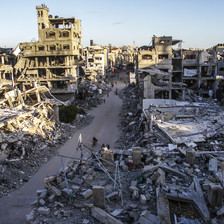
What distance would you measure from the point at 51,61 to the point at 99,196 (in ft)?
121

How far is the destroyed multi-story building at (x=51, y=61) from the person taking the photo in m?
38.9

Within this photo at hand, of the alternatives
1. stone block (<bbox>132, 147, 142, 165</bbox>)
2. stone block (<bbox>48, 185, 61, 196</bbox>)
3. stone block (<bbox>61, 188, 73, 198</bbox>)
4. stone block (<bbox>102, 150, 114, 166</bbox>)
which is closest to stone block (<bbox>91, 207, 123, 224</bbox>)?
stone block (<bbox>61, 188, 73, 198</bbox>)

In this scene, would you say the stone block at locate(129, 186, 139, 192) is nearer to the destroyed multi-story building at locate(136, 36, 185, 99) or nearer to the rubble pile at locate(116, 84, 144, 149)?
the rubble pile at locate(116, 84, 144, 149)

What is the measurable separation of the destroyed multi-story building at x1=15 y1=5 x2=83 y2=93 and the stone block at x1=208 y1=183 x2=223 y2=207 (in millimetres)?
32481

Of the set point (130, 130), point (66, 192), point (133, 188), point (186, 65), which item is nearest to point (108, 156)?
point (133, 188)

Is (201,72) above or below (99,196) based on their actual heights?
above

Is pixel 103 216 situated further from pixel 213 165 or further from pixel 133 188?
pixel 213 165

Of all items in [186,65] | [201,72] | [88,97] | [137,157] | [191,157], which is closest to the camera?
[191,157]

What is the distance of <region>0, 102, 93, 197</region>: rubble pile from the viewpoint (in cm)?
1562

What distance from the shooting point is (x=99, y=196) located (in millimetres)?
7145

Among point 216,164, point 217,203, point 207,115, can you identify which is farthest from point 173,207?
point 207,115

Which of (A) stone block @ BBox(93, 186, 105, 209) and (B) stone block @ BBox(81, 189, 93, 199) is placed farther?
(B) stone block @ BBox(81, 189, 93, 199)

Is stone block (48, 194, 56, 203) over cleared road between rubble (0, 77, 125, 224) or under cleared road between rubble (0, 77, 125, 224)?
over

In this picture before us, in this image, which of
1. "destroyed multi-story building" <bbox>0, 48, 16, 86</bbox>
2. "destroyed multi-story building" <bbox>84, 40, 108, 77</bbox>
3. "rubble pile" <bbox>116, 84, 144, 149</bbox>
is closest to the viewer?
"rubble pile" <bbox>116, 84, 144, 149</bbox>
